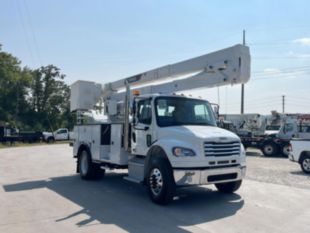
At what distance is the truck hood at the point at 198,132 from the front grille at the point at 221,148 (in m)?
0.12

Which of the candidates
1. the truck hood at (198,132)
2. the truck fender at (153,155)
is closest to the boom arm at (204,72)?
the truck hood at (198,132)

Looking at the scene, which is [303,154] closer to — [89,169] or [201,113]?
[201,113]

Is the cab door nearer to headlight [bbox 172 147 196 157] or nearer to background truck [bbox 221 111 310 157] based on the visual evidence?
headlight [bbox 172 147 196 157]

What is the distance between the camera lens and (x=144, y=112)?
29.6ft

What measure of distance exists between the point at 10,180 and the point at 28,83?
48176 millimetres

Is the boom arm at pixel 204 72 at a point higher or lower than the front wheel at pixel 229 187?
higher

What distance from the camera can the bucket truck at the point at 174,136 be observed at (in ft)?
25.1

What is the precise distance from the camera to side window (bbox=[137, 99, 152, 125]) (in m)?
8.83

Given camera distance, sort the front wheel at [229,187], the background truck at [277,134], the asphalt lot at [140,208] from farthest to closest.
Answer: the background truck at [277,134] → the front wheel at [229,187] → the asphalt lot at [140,208]

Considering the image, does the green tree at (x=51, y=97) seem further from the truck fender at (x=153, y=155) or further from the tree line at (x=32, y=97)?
the truck fender at (x=153, y=155)

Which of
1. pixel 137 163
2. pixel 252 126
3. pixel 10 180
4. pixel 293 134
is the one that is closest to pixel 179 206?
pixel 137 163

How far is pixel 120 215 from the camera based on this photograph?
23.0 feet

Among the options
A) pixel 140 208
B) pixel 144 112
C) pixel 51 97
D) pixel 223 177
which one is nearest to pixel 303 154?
pixel 223 177

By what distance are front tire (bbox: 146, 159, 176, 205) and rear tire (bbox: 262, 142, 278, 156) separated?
53.1ft
